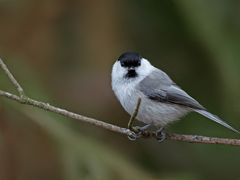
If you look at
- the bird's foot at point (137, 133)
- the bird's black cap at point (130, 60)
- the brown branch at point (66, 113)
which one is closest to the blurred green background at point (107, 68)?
the bird's black cap at point (130, 60)

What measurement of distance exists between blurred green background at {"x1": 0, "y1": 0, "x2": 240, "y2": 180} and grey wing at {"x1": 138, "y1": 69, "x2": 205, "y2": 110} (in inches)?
24.0

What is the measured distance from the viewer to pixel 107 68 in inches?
177

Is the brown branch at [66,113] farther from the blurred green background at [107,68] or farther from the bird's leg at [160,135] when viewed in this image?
the blurred green background at [107,68]

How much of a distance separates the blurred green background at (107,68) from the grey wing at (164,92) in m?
0.61

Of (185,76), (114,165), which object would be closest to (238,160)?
(185,76)

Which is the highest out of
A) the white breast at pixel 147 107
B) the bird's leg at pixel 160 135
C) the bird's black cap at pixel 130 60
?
the bird's black cap at pixel 130 60

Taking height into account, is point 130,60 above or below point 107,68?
below

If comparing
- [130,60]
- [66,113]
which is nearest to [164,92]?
[130,60]

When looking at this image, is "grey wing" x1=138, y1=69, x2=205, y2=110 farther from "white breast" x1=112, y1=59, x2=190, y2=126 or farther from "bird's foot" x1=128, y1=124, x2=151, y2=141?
"bird's foot" x1=128, y1=124, x2=151, y2=141

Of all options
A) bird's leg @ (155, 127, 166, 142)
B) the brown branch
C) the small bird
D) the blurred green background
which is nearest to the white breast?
the small bird

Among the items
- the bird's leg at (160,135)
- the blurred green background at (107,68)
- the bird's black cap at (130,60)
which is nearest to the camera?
the bird's leg at (160,135)

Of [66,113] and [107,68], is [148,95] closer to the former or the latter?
[66,113]

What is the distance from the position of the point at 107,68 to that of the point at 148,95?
1.43 metres

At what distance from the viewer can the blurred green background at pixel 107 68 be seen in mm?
3750
